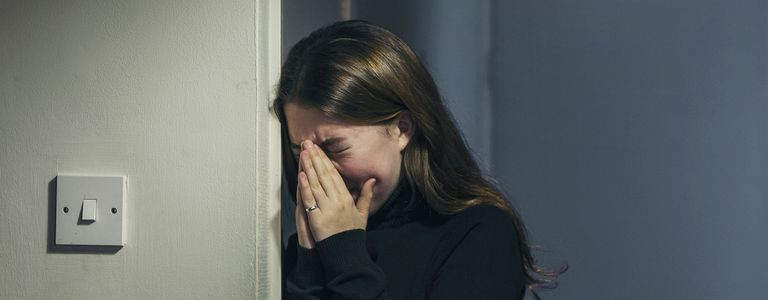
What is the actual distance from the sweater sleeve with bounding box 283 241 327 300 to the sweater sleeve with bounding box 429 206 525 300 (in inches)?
5.4

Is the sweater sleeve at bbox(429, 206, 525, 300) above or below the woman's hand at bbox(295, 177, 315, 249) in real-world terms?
below

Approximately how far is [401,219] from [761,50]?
1.23 meters

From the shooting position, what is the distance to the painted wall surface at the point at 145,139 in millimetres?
804

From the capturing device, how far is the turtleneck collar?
3.57ft

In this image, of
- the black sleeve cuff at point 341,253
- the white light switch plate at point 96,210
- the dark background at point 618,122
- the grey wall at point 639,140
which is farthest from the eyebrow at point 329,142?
the grey wall at point 639,140

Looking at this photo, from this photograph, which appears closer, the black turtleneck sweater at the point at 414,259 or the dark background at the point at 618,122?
the black turtleneck sweater at the point at 414,259

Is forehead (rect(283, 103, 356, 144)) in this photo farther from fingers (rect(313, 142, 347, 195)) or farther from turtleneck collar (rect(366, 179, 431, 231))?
turtleneck collar (rect(366, 179, 431, 231))

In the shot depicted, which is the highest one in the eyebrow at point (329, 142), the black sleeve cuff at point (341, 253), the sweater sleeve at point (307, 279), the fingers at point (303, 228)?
the eyebrow at point (329, 142)

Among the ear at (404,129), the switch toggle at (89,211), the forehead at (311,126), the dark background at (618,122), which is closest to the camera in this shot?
the switch toggle at (89,211)

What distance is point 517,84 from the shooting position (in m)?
2.22

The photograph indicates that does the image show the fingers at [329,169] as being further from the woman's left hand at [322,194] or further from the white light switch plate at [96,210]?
the white light switch plate at [96,210]

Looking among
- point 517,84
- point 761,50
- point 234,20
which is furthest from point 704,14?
point 234,20

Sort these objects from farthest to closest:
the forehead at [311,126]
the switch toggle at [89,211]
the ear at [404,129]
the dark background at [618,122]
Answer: the dark background at [618,122] → the ear at [404,129] → the forehead at [311,126] → the switch toggle at [89,211]

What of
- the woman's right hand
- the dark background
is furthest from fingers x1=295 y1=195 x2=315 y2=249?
the dark background
